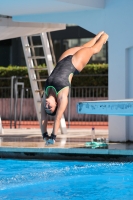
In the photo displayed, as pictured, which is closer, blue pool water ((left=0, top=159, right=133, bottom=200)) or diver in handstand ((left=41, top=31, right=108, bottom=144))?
blue pool water ((left=0, top=159, right=133, bottom=200))

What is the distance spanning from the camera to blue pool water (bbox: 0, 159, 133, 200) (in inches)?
286

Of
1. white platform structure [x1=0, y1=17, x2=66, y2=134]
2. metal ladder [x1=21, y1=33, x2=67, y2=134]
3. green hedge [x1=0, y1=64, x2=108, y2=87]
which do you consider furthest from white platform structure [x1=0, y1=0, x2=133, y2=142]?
green hedge [x1=0, y1=64, x2=108, y2=87]

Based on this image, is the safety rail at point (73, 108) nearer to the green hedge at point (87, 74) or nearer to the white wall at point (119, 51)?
the green hedge at point (87, 74)

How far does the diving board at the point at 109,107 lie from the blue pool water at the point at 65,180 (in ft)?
3.67

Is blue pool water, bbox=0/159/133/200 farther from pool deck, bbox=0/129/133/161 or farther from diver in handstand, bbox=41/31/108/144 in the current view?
diver in handstand, bbox=41/31/108/144

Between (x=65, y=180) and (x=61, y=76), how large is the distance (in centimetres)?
167

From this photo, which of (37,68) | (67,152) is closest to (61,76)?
(67,152)

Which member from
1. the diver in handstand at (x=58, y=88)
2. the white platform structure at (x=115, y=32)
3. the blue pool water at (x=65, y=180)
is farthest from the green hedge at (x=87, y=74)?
the diver in handstand at (x=58, y=88)

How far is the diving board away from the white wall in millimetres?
3829

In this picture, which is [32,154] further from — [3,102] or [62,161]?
[3,102]

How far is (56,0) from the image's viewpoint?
36.9ft

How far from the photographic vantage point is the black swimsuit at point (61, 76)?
799 centimetres

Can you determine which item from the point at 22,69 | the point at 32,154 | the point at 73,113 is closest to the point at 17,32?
the point at 32,154

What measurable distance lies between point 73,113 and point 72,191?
665 inches
